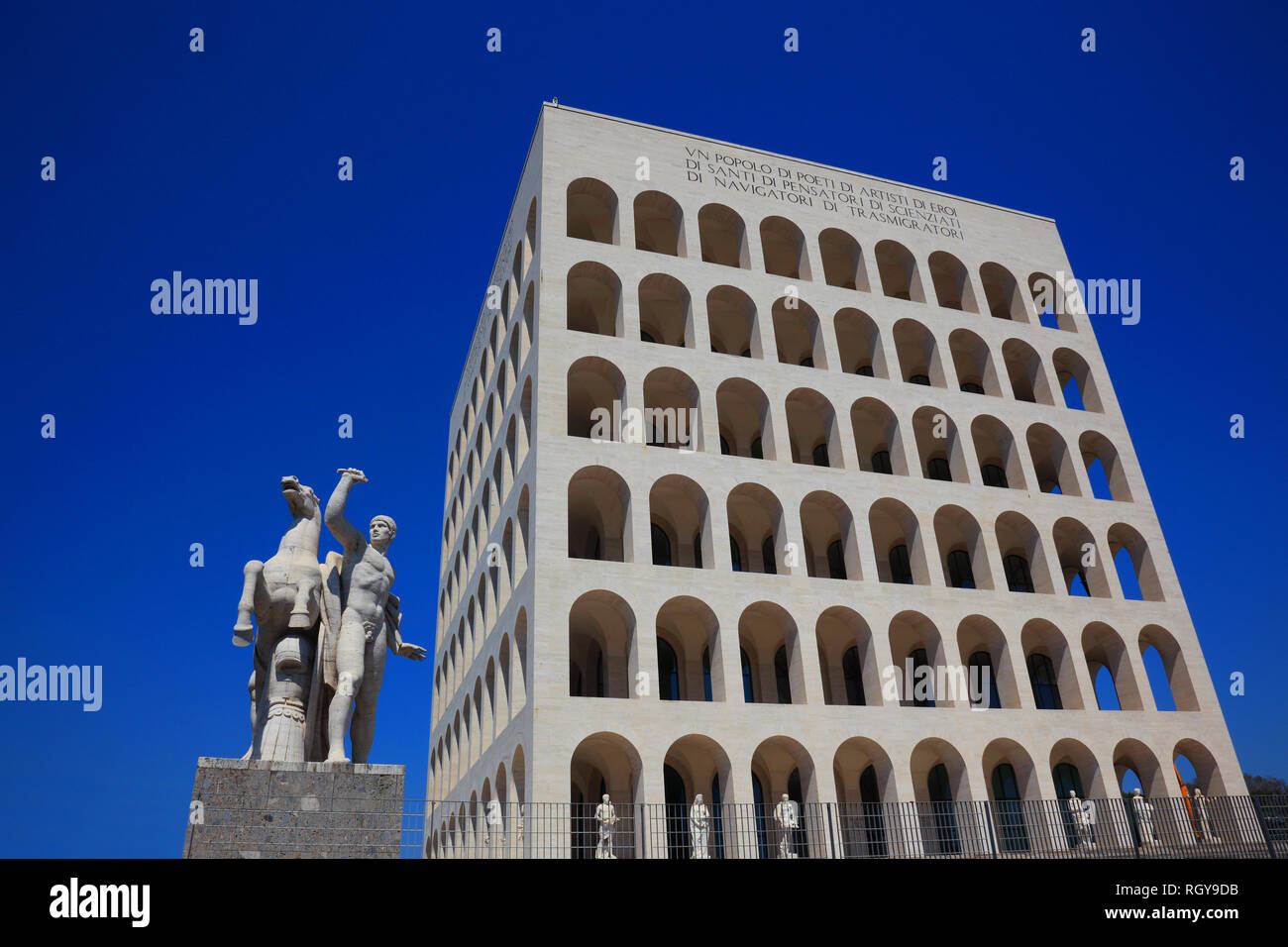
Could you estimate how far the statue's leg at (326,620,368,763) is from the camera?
1062 cm

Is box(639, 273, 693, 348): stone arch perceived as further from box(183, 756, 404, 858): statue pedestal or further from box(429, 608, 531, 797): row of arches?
box(183, 756, 404, 858): statue pedestal

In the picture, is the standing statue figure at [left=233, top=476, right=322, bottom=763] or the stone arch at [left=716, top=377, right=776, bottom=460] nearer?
the standing statue figure at [left=233, top=476, right=322, bottom=763]

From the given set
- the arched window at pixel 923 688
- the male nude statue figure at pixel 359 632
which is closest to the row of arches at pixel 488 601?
the arched window at pixel 923 688

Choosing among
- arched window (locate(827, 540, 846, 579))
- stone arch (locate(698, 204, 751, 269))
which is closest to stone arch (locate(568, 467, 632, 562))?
arched window (locate(827, 540, 846, 579))

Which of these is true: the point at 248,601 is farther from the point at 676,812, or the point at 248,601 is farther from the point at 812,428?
the point at 812,428

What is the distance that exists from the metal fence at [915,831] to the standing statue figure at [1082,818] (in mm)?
54

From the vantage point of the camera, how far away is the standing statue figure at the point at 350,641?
10836 mm

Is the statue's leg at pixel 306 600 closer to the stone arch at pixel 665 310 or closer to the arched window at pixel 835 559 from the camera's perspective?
the stone arch at pixel 665 310

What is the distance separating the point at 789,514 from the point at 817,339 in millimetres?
7190

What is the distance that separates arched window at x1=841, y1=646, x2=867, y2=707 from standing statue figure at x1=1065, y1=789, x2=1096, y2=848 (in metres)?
8.91

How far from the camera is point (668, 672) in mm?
31188

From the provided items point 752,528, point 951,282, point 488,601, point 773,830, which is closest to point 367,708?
point 773,830
